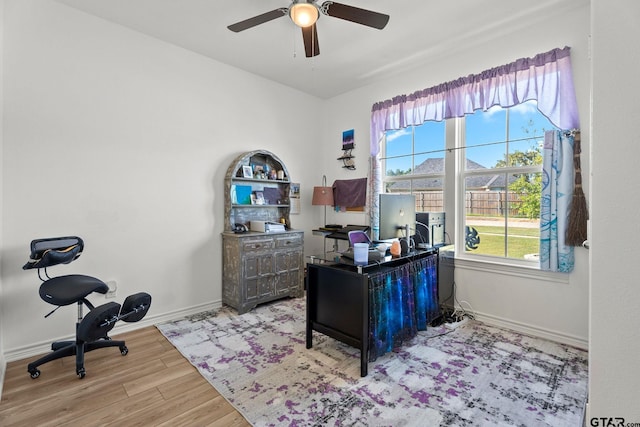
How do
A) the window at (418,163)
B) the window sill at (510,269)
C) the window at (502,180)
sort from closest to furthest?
the window sill at (510,269) → the window at (502,180) → the window at (418,163)

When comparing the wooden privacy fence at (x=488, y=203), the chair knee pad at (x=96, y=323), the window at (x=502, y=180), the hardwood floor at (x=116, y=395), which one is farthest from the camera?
the wooden privacy fence at (x=488, y=203)

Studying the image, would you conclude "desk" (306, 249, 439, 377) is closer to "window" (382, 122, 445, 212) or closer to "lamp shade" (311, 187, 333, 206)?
"window" (382, 122, 445, 212)

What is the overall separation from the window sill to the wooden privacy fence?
0.54 m

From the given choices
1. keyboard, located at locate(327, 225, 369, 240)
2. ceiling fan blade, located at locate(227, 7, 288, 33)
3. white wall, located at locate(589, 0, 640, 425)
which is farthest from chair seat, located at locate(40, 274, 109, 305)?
white wall, located at locate(589, 0, 640, 425)

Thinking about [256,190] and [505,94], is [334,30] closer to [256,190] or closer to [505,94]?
[505,94]

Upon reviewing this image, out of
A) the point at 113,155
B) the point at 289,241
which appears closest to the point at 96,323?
the point at 113,155

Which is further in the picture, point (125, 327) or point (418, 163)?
point (418, 163)

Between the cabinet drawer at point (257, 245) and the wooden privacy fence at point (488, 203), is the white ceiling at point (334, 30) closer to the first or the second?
the wooden privacy fence at point (488, 203)

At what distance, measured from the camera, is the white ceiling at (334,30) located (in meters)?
2.59

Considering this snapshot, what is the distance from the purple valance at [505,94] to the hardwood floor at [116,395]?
345 centimetres

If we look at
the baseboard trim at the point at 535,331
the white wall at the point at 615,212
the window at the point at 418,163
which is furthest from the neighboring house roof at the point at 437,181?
the white wall at the point at 615,212

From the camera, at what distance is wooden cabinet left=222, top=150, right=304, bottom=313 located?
3.44 meters

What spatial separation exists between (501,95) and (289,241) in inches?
113

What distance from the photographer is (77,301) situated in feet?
7.34
